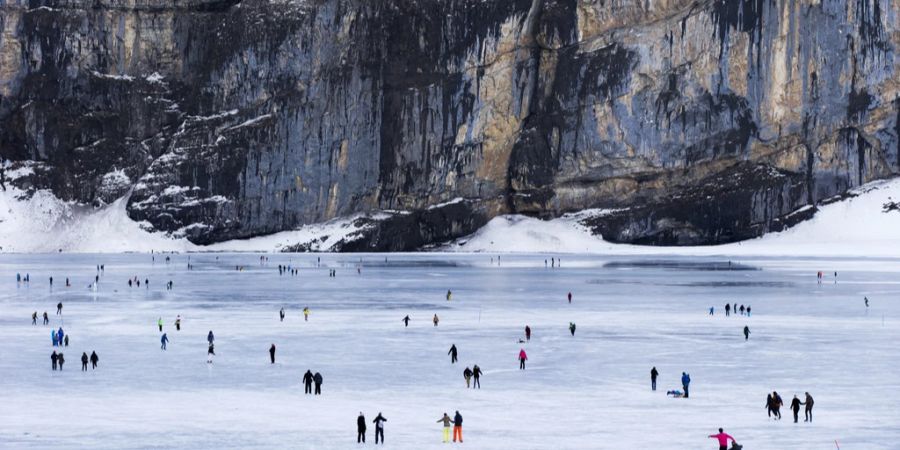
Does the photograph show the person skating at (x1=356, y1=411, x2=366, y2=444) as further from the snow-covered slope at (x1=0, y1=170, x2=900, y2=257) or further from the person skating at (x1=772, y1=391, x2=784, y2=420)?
the snow-covered slope at (x1=0, y1=170, x2=900, y2=257)

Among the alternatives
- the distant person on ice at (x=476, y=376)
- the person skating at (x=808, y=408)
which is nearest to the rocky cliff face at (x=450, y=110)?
the distant person on ice at (x=476, y=376)

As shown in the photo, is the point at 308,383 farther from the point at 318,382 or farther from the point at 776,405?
the point at 776,405

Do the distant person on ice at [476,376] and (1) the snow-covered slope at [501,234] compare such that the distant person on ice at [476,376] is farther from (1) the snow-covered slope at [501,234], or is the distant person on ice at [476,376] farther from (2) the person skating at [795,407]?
(1) the snow-covered slope at [501,234]

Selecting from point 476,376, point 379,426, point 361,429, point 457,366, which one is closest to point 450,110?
point 457,366

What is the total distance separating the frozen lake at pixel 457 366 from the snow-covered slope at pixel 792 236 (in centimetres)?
6140

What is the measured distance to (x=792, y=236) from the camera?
145 m

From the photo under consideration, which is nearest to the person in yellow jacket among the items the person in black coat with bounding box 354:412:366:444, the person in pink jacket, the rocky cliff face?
the person in black coat with bounding box 354:412:366:444

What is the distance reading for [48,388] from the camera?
38094mm

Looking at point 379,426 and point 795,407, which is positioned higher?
point 795,407

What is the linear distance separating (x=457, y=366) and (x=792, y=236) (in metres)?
109

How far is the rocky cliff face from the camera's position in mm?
145625

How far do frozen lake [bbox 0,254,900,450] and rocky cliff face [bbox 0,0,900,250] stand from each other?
2659 inches

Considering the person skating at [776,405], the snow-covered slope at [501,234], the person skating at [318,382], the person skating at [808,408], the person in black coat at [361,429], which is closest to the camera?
the person in black coat at [361,429]

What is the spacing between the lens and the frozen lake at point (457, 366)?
31.5 m
